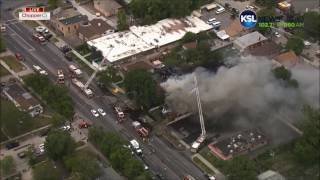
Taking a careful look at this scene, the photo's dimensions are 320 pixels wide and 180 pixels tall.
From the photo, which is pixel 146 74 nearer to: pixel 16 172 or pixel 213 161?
pixel 213 161

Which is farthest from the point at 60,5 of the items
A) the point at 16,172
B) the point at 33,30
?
the point at 16,172

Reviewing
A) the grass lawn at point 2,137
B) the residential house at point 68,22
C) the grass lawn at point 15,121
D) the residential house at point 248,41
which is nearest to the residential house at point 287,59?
the residential house at point 248,41

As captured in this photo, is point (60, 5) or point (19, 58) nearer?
point (19, 58)

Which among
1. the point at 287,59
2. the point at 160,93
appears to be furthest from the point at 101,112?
the point at 287,59

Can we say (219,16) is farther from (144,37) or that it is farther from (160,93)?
(160,93)

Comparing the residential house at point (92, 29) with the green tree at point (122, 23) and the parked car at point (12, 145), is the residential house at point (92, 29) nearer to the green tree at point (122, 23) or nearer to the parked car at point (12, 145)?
the green tree at point (122, 23)

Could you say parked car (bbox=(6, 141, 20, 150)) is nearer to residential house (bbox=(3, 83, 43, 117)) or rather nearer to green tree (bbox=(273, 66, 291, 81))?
residential house (bbox=(3, 83, 43, 117))
